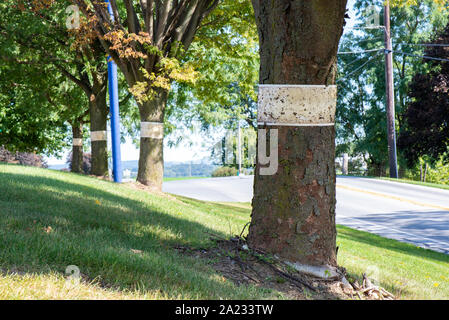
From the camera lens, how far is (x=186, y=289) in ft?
11.8

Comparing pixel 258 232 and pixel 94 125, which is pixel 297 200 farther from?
pixel 94 125

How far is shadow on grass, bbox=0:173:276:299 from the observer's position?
3.64 meters

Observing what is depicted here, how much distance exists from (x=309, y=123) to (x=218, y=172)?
3629 cm

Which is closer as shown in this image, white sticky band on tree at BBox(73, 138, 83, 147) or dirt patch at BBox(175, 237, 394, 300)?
dirt patch at BBox(175, 237, 394, 300)

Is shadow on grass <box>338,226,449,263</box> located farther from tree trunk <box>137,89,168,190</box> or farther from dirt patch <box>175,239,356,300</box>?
dirt patch <box>175,239,356,300</box>

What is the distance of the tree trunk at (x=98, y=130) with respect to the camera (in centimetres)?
1648

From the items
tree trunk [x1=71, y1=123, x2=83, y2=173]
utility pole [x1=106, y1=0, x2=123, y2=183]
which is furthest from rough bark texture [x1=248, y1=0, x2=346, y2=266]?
tree trunk [x1=71, y1=123, x2=83, y2=173]

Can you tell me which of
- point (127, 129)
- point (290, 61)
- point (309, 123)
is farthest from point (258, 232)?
point (127, 129)

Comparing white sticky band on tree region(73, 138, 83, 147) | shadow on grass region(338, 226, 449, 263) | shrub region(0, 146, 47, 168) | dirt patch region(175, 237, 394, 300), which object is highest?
white sticky band on tree region(73, 138, 83, 147)

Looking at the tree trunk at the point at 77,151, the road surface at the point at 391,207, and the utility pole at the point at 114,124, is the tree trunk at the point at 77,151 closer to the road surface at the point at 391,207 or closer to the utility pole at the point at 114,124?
the road surface at the point at 391,207

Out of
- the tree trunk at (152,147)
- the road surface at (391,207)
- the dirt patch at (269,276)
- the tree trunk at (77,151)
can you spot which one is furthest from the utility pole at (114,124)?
the dirt patch at (269,276)

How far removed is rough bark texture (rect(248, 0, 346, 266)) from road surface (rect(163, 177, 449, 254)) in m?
7.17

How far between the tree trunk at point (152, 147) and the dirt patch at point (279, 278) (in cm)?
766

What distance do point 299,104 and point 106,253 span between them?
241 cm
